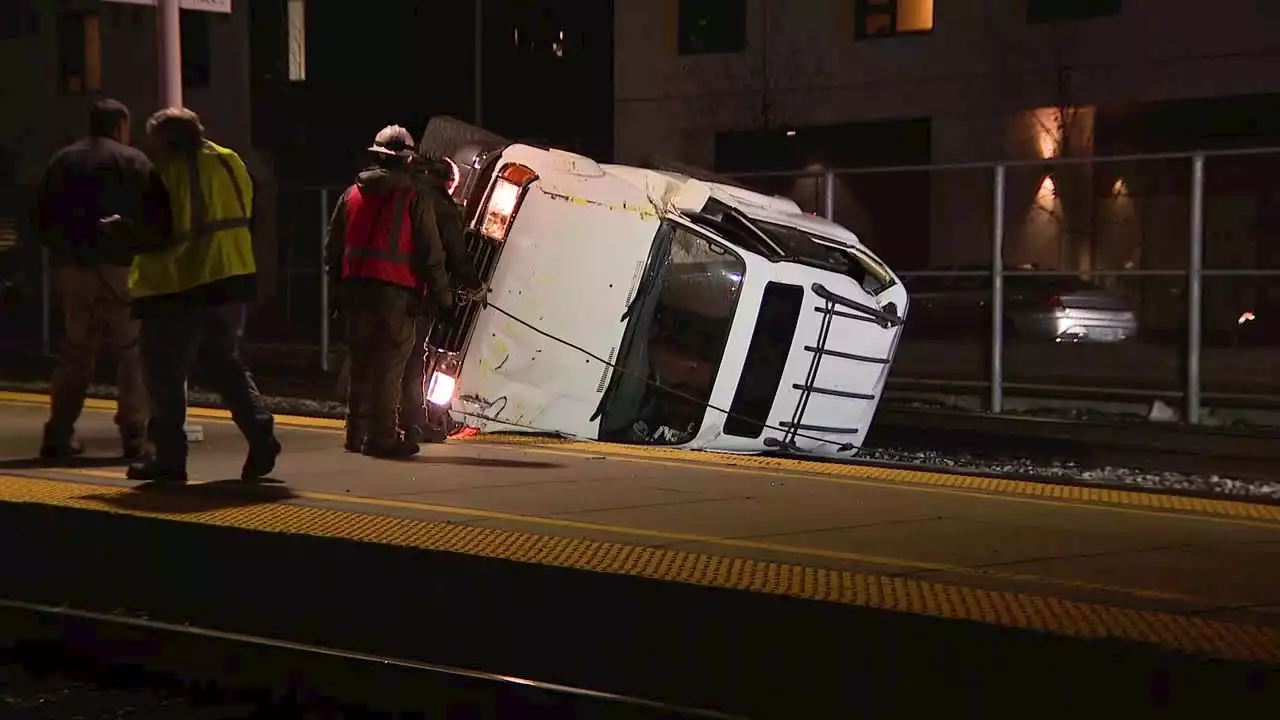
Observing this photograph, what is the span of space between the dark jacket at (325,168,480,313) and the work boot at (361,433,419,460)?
804 mm

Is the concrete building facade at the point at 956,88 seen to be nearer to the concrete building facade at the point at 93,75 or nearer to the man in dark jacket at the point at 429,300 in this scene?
the concrete building facade at the point at 93,75

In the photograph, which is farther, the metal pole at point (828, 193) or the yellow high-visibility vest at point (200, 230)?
the metal pole at point (828, 193)

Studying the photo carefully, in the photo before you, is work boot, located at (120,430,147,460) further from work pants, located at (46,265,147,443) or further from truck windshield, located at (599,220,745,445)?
truck windshield, located at (599,220,745,445)

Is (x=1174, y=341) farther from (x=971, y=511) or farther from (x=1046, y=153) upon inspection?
(x=1046, y=153)

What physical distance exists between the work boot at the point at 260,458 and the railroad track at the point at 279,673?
5.59 ft

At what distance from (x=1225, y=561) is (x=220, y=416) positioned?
7643 mm

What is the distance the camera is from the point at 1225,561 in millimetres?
6215

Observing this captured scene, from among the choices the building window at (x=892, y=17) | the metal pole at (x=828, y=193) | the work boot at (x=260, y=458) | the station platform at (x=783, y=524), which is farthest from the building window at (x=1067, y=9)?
the work boot at (x=260, y=458)

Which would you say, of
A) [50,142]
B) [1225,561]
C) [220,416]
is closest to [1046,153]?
[220,416]

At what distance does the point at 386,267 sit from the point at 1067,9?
759 inches

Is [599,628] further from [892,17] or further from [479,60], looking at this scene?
[479,60]

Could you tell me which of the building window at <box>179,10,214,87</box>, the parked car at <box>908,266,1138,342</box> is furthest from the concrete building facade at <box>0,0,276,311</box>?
the parked car at <box>908,266,1138,342</box>

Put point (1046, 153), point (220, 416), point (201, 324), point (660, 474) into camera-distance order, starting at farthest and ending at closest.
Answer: point (1046, 153) < point (220, 416) < point (660, 474) < point (201, 324)

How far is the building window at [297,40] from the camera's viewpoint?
32.0 metres
